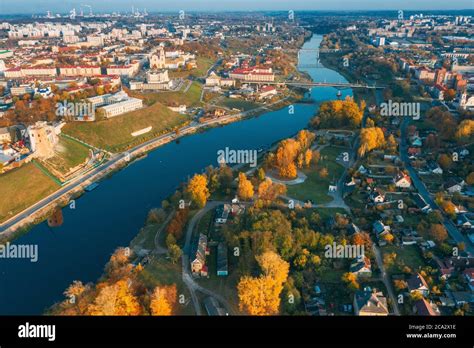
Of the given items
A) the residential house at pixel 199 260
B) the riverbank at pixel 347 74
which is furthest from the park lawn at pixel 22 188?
the riverbank at pixel 347 74

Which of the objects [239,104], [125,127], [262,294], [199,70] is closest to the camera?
[262,294]

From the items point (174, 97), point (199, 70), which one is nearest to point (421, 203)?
point (174, 97)

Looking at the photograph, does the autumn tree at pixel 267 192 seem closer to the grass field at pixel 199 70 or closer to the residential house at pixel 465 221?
the residential house at pixel 465 221

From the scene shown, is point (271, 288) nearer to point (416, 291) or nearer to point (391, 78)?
point (416, 291)

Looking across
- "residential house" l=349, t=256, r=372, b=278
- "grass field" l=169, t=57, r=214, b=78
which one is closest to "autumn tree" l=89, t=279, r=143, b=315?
"residential house" l=349, t=256, r=372, b=278

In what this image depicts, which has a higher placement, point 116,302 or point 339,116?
point 339,116

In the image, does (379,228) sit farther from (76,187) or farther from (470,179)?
(76,187)
